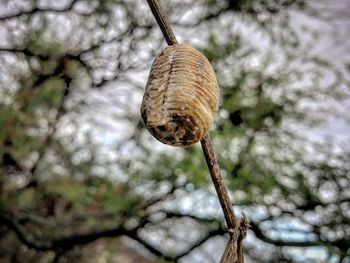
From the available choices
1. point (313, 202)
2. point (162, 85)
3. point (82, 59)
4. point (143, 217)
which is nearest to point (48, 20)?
point (82, 59)

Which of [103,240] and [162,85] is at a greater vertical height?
[162,85]

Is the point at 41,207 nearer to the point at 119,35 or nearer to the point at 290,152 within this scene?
the point at 119,35

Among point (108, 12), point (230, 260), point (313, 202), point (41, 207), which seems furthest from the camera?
point (41, 207)

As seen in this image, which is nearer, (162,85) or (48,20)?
(162,85)

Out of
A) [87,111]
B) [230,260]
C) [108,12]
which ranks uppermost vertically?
[230,260]
